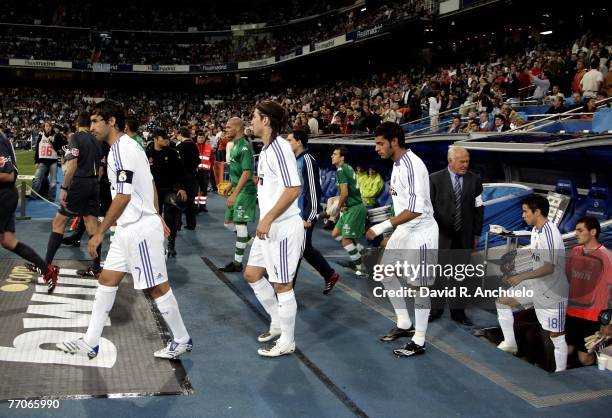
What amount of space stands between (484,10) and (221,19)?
32.5 m

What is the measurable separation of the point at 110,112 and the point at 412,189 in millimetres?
2275

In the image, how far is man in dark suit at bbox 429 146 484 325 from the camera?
542cm

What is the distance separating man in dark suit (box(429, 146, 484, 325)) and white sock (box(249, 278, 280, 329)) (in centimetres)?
170

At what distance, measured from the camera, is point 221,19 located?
165 ft

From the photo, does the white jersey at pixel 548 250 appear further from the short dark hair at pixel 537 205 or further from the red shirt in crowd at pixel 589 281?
the red shirt in crowd at pixel 589 281

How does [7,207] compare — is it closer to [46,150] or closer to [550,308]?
[550,308]

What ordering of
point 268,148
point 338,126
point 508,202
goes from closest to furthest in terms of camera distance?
point 268,148, point 508,202, point 338,126

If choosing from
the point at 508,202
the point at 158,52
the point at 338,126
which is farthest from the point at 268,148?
the point at 158,52

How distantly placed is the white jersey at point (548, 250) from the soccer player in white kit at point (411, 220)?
0.89m

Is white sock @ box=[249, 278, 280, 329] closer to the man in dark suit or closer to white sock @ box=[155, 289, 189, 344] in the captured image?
white sock @ box=[155, 289, 189, 344]

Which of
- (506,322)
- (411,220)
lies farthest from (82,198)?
(506,322)

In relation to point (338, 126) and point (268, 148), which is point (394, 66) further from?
point (268, 148)

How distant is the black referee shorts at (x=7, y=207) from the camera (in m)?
5.30

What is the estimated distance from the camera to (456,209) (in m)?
5.46
